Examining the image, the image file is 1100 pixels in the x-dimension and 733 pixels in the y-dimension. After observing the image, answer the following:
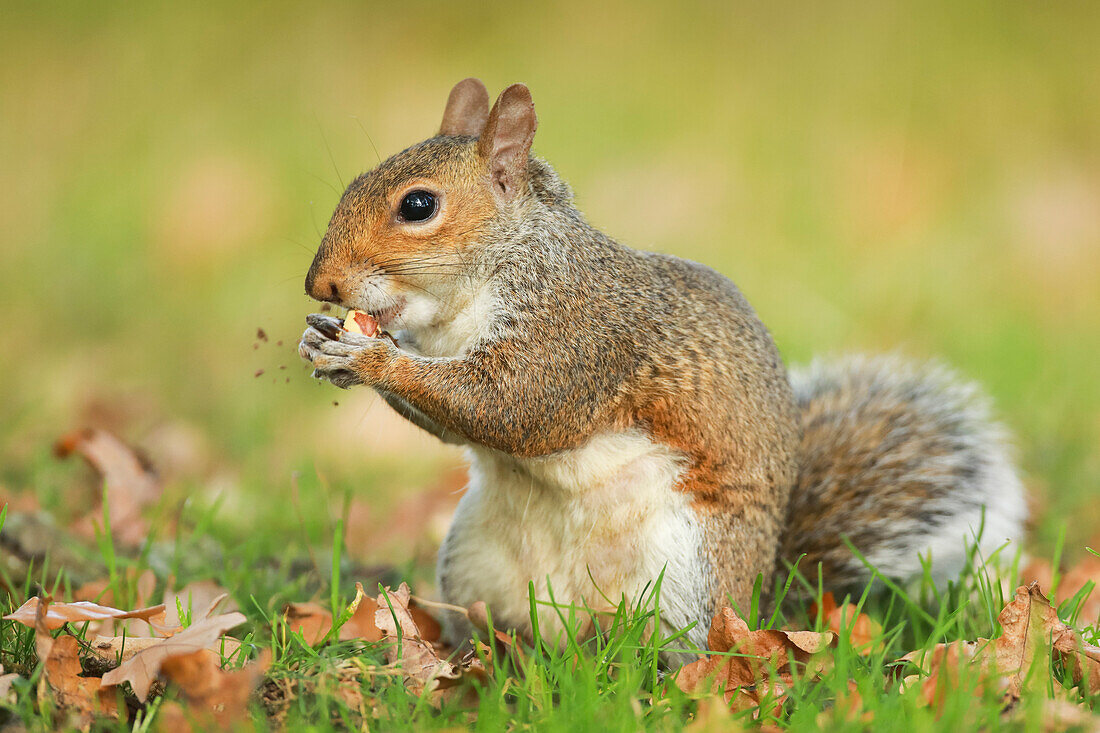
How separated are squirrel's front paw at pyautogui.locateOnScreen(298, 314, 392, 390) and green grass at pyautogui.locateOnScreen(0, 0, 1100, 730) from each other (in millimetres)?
356

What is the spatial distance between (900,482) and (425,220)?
3.44 ft

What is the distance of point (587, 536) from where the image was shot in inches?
77.9

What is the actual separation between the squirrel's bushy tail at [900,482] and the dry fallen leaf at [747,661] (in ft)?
1.18

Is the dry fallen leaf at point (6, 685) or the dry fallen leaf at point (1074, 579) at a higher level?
the dry fallen leaf at point (1074, 579)

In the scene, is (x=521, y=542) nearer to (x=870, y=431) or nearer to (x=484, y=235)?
(x=484, y=235)

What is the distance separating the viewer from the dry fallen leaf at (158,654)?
154cm

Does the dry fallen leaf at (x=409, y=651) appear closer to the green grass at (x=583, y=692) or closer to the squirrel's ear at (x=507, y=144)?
the green grass at (x=583, y=692)

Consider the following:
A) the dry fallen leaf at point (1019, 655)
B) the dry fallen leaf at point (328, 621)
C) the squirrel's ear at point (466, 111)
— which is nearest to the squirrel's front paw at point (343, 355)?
the dry fallen leaf at point (328, 621)

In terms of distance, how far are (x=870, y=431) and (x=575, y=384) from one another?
0.75 meters

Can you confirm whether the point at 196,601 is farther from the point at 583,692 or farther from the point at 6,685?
the point at 583,692

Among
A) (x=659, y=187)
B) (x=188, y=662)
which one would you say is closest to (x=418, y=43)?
(x=659, y=187)

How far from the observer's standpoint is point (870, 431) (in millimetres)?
2352

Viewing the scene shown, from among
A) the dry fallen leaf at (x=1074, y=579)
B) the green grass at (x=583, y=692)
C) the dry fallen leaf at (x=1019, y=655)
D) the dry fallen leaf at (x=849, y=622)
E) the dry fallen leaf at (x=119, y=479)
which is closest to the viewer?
the green grass at (x=583, y=692)

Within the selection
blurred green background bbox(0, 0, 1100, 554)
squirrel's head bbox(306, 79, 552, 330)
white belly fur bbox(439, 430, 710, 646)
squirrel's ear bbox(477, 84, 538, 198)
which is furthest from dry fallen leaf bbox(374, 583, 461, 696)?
blurred green background bbox(0, 0, 1100, 554)
